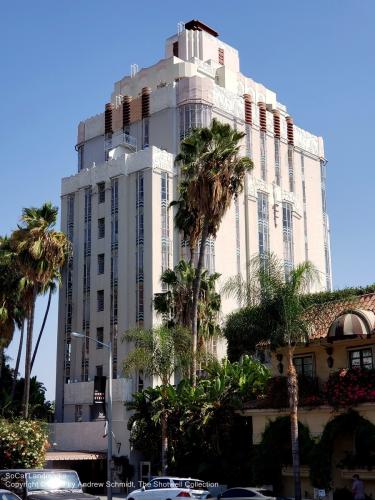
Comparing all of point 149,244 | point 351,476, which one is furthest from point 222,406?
point 149,244

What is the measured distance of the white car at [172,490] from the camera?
2758cm

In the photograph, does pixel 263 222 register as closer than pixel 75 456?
No

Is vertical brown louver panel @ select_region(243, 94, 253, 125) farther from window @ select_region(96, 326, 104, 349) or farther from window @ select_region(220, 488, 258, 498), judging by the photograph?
window @ select_region(220, 488, 258, 498)

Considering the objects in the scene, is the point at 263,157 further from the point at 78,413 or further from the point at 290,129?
the point at 78,413

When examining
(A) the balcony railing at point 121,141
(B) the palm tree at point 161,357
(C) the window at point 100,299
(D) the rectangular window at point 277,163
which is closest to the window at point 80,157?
(A) the balcony railing at point 121,141

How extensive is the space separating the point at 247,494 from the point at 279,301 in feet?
24.9

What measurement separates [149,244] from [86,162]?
1759 cm

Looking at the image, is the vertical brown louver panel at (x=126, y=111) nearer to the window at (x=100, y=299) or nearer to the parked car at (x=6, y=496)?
the window at (x=100, y=299)

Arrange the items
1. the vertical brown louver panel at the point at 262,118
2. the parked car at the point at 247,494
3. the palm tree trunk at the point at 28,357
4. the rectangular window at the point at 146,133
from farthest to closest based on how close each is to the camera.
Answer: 1. the vertical brown louver panel at the point at 262,118
2. the rectangular window at the point at 146,133
3. the palm tree trunk at the point at 28,357
4. the parked car at the point at 247,494

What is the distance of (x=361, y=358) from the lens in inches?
1187

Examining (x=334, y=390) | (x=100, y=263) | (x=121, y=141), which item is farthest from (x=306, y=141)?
(x=334, y=390)

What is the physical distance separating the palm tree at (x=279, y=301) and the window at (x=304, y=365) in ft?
11.5

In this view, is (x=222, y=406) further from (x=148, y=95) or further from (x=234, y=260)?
(x=148, y=95)

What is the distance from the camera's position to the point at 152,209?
2199 inches
